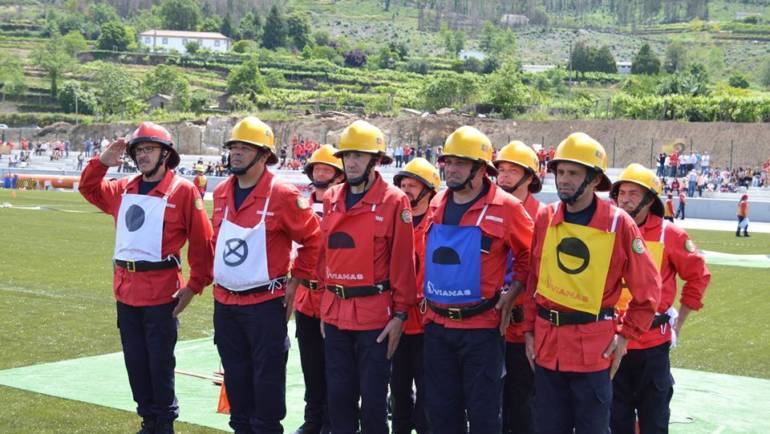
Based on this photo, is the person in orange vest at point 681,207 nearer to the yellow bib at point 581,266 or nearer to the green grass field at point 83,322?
the green grass field at point 83,322

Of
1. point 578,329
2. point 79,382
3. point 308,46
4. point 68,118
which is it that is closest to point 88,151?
point 68,118

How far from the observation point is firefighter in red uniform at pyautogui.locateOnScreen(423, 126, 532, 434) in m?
6.61

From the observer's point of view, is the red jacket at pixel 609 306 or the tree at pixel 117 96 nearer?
the red jacket at pixel 609 306

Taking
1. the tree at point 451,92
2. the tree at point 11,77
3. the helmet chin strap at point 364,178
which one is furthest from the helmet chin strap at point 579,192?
the tree at point 11,77

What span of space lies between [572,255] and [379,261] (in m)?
1.46

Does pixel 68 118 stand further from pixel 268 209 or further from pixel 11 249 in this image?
pixel 268 209

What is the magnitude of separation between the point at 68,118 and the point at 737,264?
312 ft

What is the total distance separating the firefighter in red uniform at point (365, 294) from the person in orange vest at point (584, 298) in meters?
1.09

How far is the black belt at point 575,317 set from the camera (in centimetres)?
616

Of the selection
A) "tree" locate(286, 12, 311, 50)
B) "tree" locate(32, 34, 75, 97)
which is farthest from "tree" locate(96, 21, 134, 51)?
"tree" locate(286, 12, 311, 50)

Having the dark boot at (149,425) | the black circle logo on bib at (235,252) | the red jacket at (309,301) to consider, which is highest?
the black circle logo on bib at (235,252)

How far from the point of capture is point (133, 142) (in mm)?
7902

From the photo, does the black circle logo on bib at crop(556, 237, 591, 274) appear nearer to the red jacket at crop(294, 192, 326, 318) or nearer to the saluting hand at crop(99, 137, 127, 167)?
the red jacket at crop(294, 192, 326, 318)

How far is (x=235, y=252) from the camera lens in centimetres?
735
